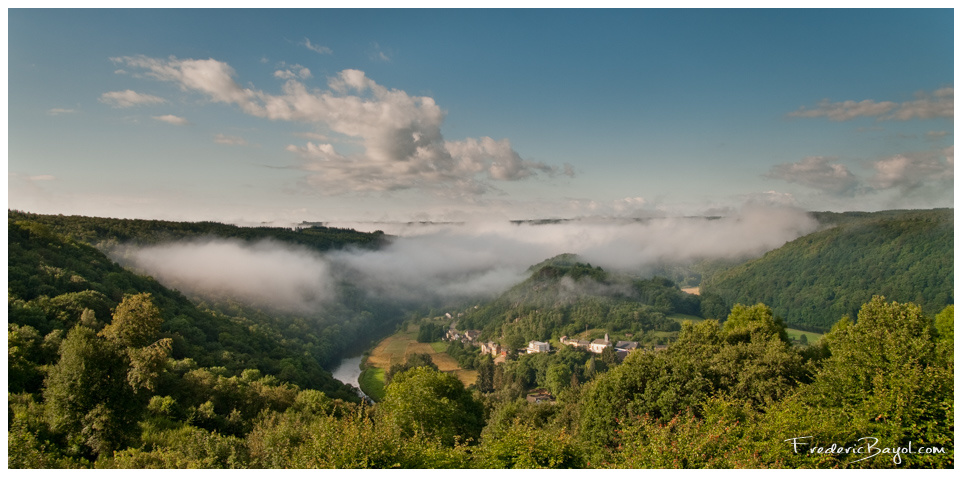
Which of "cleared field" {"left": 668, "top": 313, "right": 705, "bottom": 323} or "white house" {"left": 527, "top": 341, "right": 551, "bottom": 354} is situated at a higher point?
"cleared field" {"left": 668, "top": 313, "right": 705, "bottom": 323}

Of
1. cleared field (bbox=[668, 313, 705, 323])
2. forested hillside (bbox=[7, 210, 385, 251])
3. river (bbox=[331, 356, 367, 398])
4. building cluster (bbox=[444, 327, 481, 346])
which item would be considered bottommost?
building cluster (bbox=[444, 327, 481, 346])

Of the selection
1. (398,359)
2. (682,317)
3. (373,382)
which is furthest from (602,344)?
(373,382)

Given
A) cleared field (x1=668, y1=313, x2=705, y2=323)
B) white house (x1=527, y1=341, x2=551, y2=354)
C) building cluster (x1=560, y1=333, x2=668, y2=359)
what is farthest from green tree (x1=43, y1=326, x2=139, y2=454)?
cleared field (x1=668, y1=313, x2=705, y2=323)

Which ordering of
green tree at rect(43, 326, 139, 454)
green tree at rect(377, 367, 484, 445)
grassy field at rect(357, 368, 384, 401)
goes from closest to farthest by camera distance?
green tree at rect(43, 326, 139, 454) → green tree at rect(377, 367, 484, 445) → grassy field at rect(357, 368, 384, 401)

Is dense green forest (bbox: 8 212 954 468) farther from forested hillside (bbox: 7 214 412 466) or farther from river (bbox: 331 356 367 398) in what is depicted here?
river (bbox: 331 356 367 398)

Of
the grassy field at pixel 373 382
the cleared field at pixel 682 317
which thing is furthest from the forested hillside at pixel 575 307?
the grassy field at pixel 373 382

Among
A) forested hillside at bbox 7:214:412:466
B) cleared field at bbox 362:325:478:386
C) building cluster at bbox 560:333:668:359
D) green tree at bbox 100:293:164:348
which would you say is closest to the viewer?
forested hillside at bbox 7:214:412:466

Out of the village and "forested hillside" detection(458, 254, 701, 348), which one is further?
"forested hillside" detection(458, 254, 701, 348)
